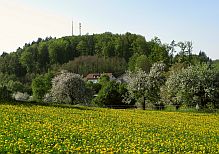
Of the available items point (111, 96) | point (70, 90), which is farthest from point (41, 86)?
point (111, 96)

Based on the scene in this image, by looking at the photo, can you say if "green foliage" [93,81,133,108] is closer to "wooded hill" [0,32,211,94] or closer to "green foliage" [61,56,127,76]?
"wooded hill" [0,32,211,94]

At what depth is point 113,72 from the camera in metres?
162

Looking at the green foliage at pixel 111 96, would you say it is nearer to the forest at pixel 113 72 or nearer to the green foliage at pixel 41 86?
the forest at pixel 113 72

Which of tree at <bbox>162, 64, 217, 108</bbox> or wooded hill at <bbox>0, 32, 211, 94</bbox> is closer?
tree at <bbox>162, 64, 217, 108</bbox>

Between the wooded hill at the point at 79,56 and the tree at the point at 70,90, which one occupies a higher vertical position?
the wooded hill at the point at 79,56

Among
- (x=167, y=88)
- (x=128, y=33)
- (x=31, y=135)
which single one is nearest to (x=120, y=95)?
(x=167, y=88)

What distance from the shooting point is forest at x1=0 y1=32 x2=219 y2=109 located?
60.6 m

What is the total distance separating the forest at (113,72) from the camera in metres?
60.6

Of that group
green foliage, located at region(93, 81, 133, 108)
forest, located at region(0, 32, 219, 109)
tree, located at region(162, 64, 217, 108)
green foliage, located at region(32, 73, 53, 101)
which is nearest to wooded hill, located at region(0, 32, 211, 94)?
forest, located at region(0, 32, 219, 109)

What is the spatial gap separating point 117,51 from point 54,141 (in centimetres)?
15507

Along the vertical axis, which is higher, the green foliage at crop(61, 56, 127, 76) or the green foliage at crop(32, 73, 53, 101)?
the green foliage at crop(61, 56, 127, 76)

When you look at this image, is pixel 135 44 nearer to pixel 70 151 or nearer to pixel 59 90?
pixel 59 90

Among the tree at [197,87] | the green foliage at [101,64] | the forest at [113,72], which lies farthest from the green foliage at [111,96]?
the green foliage at [101,64]

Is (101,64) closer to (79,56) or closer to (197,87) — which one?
(79,56)
